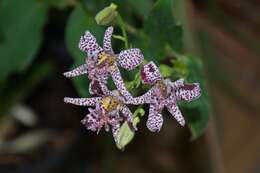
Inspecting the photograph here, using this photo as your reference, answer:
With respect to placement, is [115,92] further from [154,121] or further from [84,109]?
[84,109]

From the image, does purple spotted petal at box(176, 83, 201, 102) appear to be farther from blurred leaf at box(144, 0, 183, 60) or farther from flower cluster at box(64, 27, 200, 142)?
blurred leaf at box(144, 0, 183, 60)

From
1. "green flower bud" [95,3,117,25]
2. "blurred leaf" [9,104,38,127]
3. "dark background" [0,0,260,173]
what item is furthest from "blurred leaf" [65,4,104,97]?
"blurred leaf" [9,104,38,127]

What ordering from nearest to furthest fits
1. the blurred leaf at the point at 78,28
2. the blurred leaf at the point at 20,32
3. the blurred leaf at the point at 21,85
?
the blurred leaf at the point at 78,28
the blurred leaf at the point at 20,32
the blurred leaf at the point at 21,85

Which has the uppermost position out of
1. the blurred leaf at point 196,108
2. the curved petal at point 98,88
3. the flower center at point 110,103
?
the curved petal at point 98,88

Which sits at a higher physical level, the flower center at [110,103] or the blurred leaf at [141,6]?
the flower center at [110,103]

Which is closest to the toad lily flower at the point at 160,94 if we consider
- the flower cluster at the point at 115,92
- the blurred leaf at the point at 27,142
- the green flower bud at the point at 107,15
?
the flower cluster at the point at 115,92

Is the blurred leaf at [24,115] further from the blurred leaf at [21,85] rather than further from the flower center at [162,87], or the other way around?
the flower center at [162,87]

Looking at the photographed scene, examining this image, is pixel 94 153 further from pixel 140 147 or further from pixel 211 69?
pixel 211 69

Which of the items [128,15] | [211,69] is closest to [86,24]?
[128,15]
